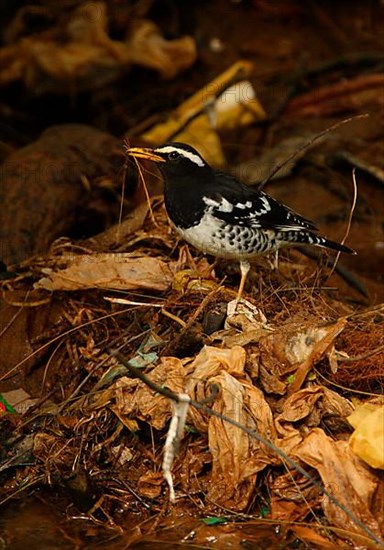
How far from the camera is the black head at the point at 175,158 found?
5.66m

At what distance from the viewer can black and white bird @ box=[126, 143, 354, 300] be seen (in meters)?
5.49

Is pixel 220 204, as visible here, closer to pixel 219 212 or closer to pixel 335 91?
pixel 219 212

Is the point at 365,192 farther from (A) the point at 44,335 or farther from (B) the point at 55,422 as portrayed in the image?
(B) the point at 55,422

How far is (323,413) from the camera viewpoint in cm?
480

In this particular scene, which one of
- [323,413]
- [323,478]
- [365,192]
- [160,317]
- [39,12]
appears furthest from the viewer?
[39,12]

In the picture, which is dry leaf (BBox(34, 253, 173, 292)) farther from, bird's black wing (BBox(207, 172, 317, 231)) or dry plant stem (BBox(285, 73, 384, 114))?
dry plant stem (BBox(285, 73, 384, 114))

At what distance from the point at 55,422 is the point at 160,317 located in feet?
2.73

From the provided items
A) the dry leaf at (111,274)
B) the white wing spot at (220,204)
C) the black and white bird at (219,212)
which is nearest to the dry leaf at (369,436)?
the black and white bird at (219,212)

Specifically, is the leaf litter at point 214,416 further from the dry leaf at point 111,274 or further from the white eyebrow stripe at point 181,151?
the white eyebrow stripe at point 181,151

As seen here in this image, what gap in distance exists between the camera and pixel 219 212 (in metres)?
5.52

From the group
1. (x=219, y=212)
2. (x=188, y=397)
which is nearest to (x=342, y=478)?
(x=188, y=397)

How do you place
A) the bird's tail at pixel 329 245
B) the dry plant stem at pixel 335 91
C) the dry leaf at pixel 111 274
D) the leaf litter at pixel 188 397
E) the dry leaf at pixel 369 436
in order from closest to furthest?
the dry leaf at pixel 369 436 → the leaf litter at pixel 188 397 → the dry leaf at pixel 111 274 → the bird's tail at pixel 329 245 → the dry plant stem at pixel 335 91

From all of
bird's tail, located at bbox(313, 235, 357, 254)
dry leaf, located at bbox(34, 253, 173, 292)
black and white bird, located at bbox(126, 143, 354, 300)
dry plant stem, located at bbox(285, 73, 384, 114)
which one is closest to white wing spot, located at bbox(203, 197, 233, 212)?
black and white bird, located at bbox(126, 143, 354, 300)

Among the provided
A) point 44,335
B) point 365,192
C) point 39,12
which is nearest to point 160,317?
point 44,335
